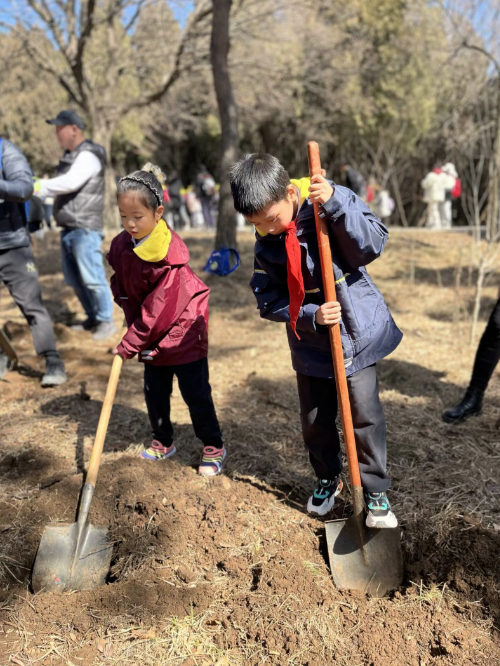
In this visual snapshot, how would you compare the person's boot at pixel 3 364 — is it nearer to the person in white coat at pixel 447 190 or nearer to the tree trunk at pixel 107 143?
the tree trunk at pixel 107 143

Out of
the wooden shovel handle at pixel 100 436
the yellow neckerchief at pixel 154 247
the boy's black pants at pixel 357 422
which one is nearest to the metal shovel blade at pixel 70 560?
the wooden shovel handle at pixel 100 436

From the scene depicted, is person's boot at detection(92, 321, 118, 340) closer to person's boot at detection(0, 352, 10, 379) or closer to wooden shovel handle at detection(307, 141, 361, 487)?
person's boot at detection(0, 352, 10, 379)

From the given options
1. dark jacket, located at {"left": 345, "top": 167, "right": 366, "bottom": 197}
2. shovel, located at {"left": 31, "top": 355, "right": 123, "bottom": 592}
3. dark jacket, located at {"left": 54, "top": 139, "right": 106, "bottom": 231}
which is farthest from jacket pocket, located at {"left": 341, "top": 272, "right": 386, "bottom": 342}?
dark jacket, located at {"left": 345, "top": 167, "right": 366, "bottom": 197}

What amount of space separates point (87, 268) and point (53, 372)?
51.2 inches

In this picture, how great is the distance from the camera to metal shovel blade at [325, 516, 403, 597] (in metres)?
2.44

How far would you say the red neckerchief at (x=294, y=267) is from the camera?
2.21 meters

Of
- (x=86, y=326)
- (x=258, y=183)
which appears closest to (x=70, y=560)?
(x=258, y=183)

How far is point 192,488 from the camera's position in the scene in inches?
117

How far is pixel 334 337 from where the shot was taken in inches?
88.8

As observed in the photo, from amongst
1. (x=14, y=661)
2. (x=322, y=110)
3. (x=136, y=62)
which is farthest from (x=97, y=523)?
(x=322, y=110)

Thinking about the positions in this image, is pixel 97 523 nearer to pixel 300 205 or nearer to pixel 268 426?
pixel 268 426

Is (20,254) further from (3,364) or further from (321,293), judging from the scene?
(321,293)

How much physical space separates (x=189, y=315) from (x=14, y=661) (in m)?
1.68

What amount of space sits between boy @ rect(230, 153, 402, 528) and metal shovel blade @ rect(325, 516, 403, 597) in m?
0.07
